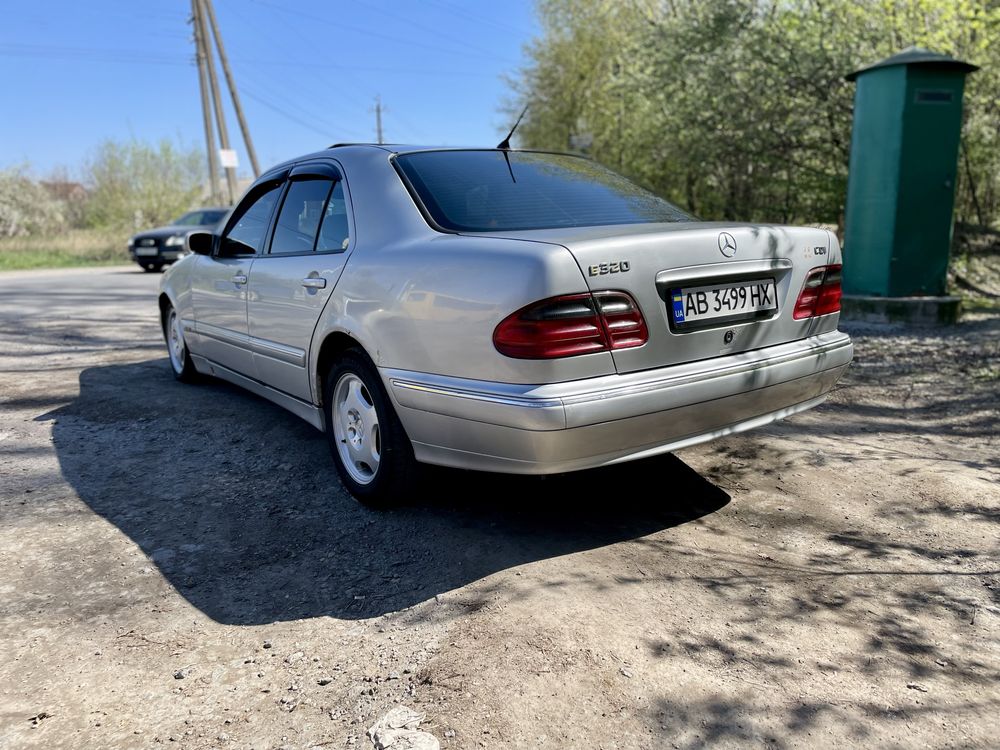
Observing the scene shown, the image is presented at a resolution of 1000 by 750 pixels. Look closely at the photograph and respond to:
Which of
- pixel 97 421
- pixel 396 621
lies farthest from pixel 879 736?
pixel 97 421

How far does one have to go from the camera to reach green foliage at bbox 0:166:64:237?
1389 inches

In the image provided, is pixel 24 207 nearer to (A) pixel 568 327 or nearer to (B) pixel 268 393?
(B) pixel 268 393

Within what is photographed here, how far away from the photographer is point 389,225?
3373mm

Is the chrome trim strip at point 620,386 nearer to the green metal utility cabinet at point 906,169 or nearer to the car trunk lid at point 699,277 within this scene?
the car trunk lid at point 699,277

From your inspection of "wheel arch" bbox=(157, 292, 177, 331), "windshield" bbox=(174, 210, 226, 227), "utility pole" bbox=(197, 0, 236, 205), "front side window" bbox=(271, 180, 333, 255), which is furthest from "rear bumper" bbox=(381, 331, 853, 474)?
"utility pole" bbox=(197, 0, 236, 205)

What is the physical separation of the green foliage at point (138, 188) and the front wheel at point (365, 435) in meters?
34.7

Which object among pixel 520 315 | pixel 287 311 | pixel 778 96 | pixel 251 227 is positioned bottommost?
pixel 287 311

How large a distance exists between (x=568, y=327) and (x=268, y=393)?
2331 mm

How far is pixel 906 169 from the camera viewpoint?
8.20 metres

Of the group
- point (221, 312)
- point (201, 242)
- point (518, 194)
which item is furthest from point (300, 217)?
point (201, 242)

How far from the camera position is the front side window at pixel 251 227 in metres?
4.52

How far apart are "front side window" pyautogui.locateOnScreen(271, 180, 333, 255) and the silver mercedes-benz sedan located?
12 millimetres

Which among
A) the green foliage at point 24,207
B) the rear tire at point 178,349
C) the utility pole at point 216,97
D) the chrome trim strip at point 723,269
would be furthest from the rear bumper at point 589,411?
the green foliage at point 24,207

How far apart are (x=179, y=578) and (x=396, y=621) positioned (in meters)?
Result: 0.91
